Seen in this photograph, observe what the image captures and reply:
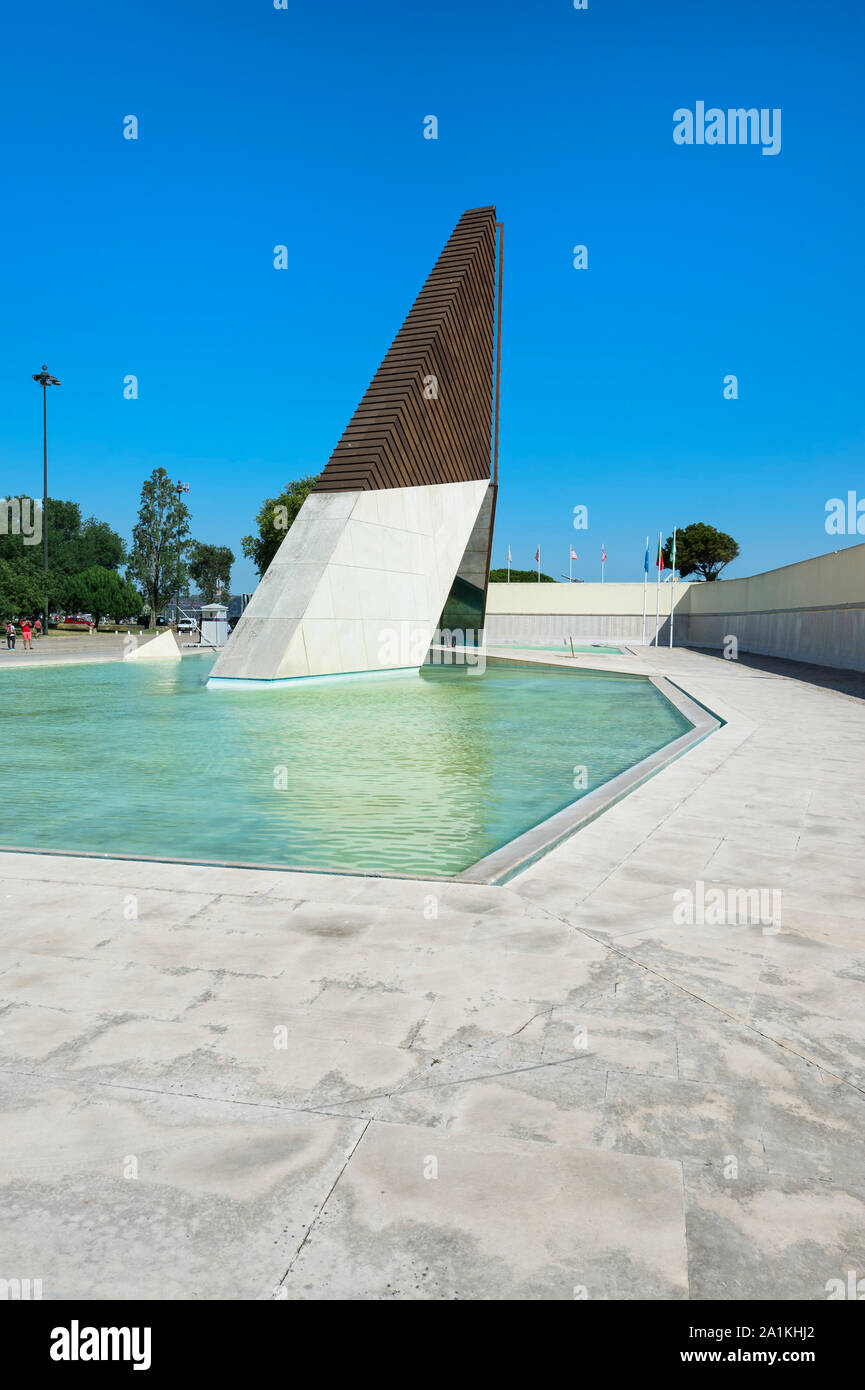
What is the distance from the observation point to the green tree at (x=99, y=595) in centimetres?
8088

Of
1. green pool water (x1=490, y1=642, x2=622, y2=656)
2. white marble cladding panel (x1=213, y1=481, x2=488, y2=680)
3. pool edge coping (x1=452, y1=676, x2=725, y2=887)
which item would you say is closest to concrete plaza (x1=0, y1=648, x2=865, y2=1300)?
pool edge coping (x1=452, y1=676, x2=725, y2=887)

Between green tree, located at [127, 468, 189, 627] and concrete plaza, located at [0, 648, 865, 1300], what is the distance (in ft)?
251

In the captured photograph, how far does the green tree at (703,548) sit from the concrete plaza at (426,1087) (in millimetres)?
92380

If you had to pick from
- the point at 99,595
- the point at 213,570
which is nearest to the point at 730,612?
the point at 99,595

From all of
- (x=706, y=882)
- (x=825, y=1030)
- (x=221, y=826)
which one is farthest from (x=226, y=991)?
(x=221, y=826)

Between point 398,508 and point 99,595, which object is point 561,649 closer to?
point 398,508

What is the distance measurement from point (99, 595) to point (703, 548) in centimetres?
6283

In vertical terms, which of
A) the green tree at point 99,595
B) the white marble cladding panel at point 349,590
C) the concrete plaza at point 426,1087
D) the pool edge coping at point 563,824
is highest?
the green tree at point 99,595

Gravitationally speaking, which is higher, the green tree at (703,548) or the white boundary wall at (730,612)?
the green tree at (703,548)

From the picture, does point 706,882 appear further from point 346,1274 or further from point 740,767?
point 740,767

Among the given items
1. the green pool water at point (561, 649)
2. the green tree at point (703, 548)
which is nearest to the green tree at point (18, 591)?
the green pool water at point (561, 649)

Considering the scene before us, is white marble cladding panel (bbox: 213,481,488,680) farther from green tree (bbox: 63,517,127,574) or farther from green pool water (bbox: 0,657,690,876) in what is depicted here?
green tree (bbox: 63,517,127,574)

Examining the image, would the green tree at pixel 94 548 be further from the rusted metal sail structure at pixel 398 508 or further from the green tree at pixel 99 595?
the rusted metal sail structure at pixel 398 508
